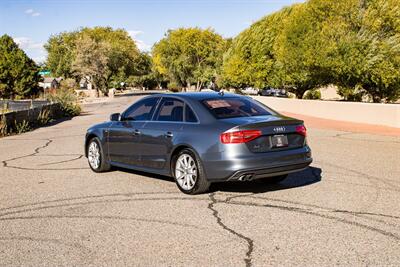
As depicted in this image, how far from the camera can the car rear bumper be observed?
7.18 m

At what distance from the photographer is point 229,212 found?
6668 mm

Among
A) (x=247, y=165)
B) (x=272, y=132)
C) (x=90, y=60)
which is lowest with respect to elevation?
(x=247, y=165)

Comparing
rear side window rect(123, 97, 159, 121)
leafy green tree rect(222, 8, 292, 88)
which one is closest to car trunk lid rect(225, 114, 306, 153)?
rear side window rect(123, 97, 159, 121)

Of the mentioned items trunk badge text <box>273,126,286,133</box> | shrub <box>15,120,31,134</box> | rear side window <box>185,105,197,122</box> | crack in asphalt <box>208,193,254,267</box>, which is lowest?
crack in asphalt <box>208,193,254,267</box>

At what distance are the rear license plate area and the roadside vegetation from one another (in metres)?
20.6

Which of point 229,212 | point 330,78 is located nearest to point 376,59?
point 330,78

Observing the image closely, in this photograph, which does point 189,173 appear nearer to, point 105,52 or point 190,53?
point 105,52

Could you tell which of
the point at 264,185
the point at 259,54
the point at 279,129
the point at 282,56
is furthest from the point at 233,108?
the point at 259,54

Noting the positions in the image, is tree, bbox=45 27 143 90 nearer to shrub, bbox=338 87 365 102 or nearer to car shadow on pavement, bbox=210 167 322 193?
shrub, bbox=338 87 365 102

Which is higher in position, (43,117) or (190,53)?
(190,53)

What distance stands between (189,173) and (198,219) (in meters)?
1.47

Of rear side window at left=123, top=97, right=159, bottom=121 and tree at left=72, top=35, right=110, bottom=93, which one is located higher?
tree at left=72, top=35, right=110, bottom=93

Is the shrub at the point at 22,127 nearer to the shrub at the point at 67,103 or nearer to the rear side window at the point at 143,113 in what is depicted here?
the shrub at the point at 67,103

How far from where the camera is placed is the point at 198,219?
6.33 meters
